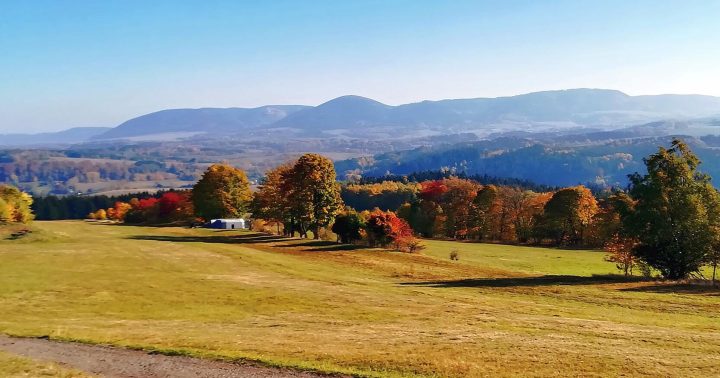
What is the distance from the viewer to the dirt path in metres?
20.2

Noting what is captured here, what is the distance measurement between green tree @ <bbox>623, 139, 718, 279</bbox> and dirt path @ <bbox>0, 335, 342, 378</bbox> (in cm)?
4168

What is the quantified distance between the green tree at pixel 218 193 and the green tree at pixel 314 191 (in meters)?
26.9

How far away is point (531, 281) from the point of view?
48875 mm

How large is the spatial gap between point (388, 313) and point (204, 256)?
32.2 metres

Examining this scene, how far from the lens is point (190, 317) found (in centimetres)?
3136

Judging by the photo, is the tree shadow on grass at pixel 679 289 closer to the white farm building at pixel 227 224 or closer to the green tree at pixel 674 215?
the green tree at pixel 674 215

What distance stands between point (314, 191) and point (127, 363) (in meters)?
61.3

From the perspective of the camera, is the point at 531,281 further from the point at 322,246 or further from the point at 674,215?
the point at 322,246

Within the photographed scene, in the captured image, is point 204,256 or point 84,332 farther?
point 204,256

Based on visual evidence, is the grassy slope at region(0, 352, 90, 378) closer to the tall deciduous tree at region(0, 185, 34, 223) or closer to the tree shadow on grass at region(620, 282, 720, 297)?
the tree shadow on grass at region(620, 282, 720, 297)

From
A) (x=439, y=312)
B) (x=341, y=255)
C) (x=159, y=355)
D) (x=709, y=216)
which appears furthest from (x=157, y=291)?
(x=709, y=216)

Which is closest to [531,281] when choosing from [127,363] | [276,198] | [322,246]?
[322,246]

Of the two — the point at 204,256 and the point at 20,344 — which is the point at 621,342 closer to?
the point at 20,344

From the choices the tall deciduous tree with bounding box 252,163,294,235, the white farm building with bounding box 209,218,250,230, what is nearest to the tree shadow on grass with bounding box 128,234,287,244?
the tall deciduous tree with bounding box 252,163,294,235
